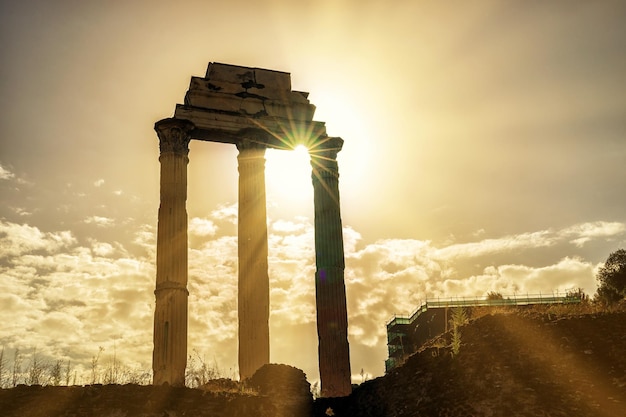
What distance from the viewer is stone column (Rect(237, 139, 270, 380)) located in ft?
70.4

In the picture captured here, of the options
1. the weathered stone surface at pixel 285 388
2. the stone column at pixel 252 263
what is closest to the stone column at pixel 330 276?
the stone column at pixel 252 263

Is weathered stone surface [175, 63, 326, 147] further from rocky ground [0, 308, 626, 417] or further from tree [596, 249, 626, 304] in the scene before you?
tree [596, 249, 626, 304]

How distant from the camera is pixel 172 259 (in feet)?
69.7

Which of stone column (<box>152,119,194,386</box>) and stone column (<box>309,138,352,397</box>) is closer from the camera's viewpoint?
stone column (<box>152,119,194,386</box>)

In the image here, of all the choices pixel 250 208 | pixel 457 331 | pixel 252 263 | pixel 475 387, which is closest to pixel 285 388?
pixel 457 331

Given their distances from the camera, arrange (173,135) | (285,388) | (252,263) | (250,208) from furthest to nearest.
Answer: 1. (250,208)
2. (173,135)
3. (252,263)
4. (285,388)

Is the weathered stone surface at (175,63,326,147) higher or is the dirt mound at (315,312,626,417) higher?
the weathered stone surface at (175,63,326,147)

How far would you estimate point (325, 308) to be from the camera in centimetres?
2273

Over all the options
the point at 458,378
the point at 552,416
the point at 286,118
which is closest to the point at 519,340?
the point at 458,378

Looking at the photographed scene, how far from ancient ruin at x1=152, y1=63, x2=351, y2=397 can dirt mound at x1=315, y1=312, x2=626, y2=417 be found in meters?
4.35

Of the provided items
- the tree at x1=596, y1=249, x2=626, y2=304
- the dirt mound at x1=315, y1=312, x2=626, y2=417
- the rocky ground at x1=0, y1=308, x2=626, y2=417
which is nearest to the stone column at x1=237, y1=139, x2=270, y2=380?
the rocky ground at x1=0, y1=308, x2=626, y2=417

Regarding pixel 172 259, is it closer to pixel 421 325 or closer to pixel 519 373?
pixel 519 373

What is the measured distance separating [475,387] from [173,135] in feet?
41.4

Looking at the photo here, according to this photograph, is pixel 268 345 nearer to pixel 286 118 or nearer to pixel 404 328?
pixel 286 118
